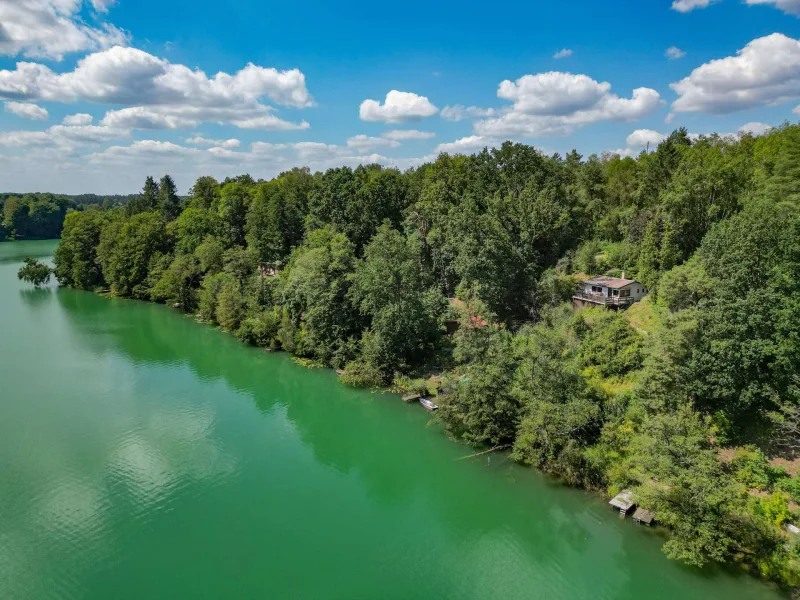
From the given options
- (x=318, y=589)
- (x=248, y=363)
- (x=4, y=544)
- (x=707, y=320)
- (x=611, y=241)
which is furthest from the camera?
(x=611, y=241)

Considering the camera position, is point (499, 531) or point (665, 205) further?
point (665, 205)

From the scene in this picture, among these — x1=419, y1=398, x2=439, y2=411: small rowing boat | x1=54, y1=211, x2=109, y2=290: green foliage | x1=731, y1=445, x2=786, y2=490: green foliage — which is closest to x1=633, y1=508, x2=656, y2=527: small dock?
x1=731, y1=445, x2=786, y2=490: green foliage

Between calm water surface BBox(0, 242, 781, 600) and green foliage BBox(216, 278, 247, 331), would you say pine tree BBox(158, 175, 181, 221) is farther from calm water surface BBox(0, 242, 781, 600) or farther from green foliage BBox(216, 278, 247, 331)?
calm water surface BBox(0, 242, 781, 600)

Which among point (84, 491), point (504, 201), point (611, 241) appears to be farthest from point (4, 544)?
point (611, 241)

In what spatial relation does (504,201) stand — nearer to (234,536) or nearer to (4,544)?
(234,536)

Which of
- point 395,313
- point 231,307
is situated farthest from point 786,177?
point 231,307

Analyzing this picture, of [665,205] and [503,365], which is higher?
[665,205]
